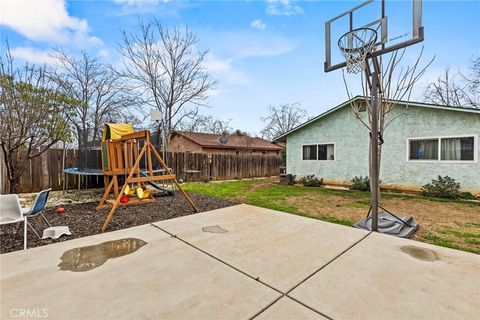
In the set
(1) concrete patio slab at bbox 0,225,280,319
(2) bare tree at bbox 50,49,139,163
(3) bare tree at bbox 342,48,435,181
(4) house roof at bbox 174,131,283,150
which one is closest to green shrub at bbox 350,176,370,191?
(3) bare tree at bbox 342,48,435,181

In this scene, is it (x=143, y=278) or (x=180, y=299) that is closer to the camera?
(x=180, y=299)

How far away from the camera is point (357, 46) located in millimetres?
3996

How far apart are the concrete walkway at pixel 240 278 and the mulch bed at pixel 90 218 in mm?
594

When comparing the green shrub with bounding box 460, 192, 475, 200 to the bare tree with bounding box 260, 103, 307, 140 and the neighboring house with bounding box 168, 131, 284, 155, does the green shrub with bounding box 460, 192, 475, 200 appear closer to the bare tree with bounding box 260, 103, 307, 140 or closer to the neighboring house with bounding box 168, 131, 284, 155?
the neighboring house with bounding box 168, 131, 284, 155

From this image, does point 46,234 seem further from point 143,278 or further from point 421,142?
point 421,142

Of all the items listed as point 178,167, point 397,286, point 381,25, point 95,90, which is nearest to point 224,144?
point 178,167

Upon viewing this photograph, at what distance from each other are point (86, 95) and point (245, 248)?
64.2ft

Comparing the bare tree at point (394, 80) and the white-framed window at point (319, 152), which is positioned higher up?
the bare tree at point (394, 80)

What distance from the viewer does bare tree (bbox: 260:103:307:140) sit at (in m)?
28.2

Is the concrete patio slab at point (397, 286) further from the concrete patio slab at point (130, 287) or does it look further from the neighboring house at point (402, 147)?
the neighboring house at point (402, 147)

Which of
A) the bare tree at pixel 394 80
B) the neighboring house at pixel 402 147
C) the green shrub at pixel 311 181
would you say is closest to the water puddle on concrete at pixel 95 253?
the bare tree at pixel 394 80

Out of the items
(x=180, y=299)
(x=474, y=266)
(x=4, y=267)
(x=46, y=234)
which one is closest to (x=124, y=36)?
(x=46, y=234)

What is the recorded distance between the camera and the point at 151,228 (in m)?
3.63

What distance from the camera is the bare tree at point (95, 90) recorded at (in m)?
15.0
